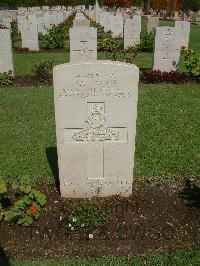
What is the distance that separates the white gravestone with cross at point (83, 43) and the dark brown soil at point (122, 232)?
7757 millimetres

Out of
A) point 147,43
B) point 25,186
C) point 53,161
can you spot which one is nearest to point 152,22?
point 147,43

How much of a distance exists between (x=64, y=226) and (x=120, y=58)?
12596 millimetres

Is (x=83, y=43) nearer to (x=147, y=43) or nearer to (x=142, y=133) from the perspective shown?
(x=142, y=133)

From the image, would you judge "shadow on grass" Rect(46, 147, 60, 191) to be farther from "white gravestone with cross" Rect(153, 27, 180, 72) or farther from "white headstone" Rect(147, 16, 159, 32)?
"white headstone" Rect(147, 16, 159, 32)

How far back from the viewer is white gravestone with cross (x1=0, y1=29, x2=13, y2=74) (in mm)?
11984

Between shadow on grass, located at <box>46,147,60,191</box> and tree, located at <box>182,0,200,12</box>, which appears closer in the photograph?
shadow on grass, located at <box>46,147,60,191</box>

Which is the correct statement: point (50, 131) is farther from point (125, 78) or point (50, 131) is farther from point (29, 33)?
point (29, 33)

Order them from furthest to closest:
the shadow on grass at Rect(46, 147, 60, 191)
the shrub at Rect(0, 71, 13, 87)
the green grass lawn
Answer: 1. the shrub at Rect(0, 71, 13, 87)
2. the shadow on grass at Rect(46, 147, 60, 191)
3. the green grass lawn

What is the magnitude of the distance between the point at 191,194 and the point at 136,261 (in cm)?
160

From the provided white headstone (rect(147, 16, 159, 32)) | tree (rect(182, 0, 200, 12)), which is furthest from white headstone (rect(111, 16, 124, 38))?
tree (rect(182, 0, 200, 12))

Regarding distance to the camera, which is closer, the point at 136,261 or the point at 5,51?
the point at 136,261

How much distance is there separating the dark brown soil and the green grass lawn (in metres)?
0.11

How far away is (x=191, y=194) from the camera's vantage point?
5.32m

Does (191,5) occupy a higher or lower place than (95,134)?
higher
